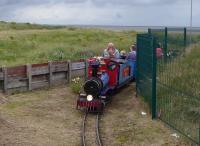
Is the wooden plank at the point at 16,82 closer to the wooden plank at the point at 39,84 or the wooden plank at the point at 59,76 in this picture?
the wooden plank at the point at 39,84

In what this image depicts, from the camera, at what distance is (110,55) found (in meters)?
17.3

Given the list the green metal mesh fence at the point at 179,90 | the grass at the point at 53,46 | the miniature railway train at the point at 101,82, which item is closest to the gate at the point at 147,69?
the green metal mesh fence at the point at 179,90

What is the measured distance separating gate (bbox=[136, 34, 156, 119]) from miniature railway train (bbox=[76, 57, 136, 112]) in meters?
0.74

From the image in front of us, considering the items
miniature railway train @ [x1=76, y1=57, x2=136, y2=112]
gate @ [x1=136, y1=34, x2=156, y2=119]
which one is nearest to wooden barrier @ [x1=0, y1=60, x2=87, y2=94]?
miniature railway train @ [x1=76, y1=57, x2=136, y2=112]

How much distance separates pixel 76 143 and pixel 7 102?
16.7 ft

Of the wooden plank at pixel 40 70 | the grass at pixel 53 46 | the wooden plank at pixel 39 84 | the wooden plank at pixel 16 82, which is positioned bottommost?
the wooden plank at pixel 39 84

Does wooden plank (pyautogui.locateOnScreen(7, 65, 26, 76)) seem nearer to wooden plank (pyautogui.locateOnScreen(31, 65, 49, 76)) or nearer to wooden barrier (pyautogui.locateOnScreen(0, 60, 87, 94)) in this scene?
wooden barrier (pyautogui.locateOnScreen(0, 60, 87, 94))

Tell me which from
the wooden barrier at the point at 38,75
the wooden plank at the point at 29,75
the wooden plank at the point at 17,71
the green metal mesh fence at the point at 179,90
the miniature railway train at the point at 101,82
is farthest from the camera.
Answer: the wooden plank at the point at 29,75

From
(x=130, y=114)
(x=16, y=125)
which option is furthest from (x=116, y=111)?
(x=16, y=125)

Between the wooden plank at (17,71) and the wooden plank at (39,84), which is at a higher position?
the wooden plank at (17,71)

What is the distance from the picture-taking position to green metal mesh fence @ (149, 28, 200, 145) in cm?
1117

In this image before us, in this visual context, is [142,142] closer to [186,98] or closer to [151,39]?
[186,98]

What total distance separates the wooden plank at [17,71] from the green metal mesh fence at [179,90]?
5243mm

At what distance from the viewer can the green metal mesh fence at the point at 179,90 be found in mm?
11172
